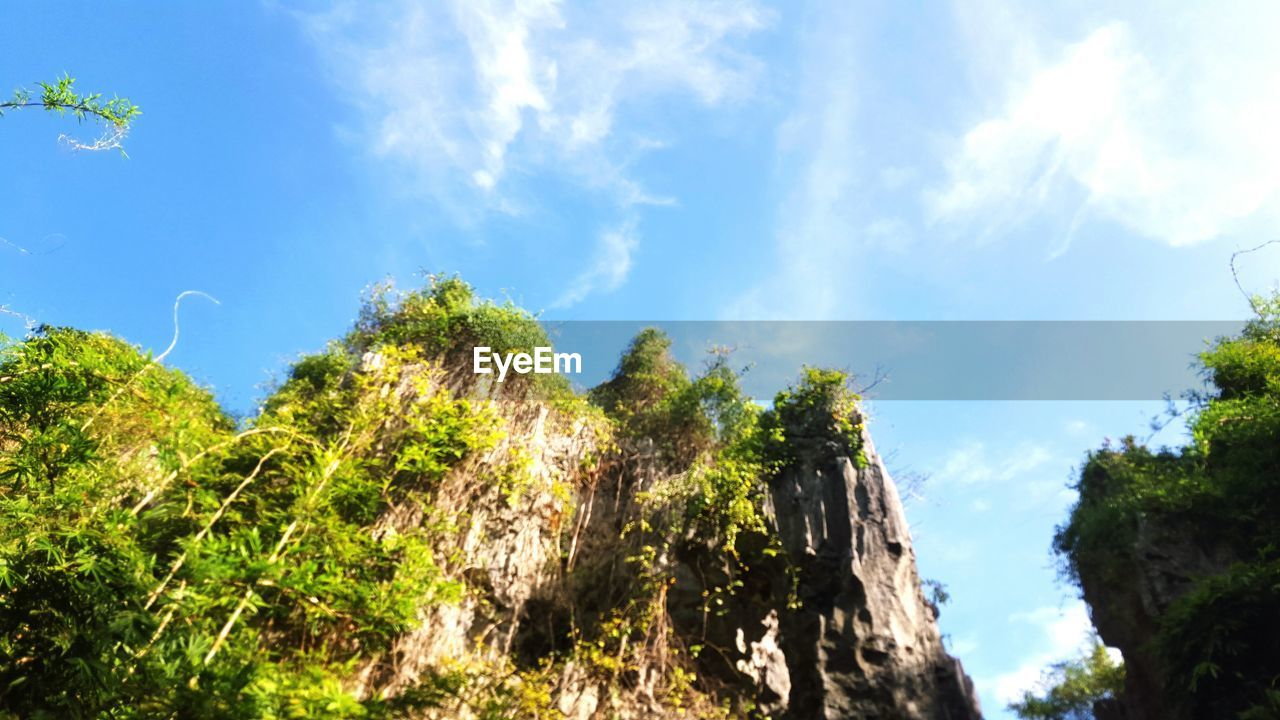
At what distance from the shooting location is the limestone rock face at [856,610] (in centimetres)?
534

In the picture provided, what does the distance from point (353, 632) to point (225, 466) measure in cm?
208

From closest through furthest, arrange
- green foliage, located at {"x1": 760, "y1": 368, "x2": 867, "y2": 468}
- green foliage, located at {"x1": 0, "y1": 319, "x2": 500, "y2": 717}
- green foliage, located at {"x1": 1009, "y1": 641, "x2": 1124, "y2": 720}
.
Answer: green foliage, located at {"x1": 0, "y1": 319, "x2": 500, "y2": 717}
green foliage, located at {"x1": 760, "y1": 368, "x2": 867, "y2": 468}
green foliage, located at {"x1": 1009, "y1": 641, "x2": 1124, "y2": 720}

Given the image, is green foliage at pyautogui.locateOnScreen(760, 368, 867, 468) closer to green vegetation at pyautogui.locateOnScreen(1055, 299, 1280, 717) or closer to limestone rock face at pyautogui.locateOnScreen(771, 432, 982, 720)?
limestone rock face at pyautogui.locateOnScreen(771, 432, 982, 720)

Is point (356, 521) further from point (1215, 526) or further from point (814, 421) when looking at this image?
point (1215, 526)

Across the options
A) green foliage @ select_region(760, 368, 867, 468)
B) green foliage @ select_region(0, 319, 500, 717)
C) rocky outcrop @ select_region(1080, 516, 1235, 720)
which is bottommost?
green foliage @ select_region(0, 319, 500, 717)

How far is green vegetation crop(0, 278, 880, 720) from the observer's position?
126 inches

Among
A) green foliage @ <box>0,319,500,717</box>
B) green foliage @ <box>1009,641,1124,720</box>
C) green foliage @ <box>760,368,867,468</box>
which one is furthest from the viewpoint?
green foliage @ <box>1009,641,1124,720</box>

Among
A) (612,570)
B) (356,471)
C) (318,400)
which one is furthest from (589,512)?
(318,400)

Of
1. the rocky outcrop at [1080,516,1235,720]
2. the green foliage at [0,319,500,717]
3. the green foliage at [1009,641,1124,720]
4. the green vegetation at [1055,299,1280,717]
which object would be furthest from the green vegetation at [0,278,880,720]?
→ the green foliage at [1009,641,1124,720]

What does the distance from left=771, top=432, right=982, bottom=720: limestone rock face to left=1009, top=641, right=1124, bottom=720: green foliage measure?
1073 centimetres

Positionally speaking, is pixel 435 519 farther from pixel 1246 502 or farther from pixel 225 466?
pixel 1246 502

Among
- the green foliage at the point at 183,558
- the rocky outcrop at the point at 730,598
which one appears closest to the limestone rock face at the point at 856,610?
the rocky outcrop at the point at 730,598

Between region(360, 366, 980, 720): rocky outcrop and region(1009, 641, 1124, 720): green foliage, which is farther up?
region(1009, 641, 1124, 720): green foliage

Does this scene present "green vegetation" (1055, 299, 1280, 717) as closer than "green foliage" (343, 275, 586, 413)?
Yes
